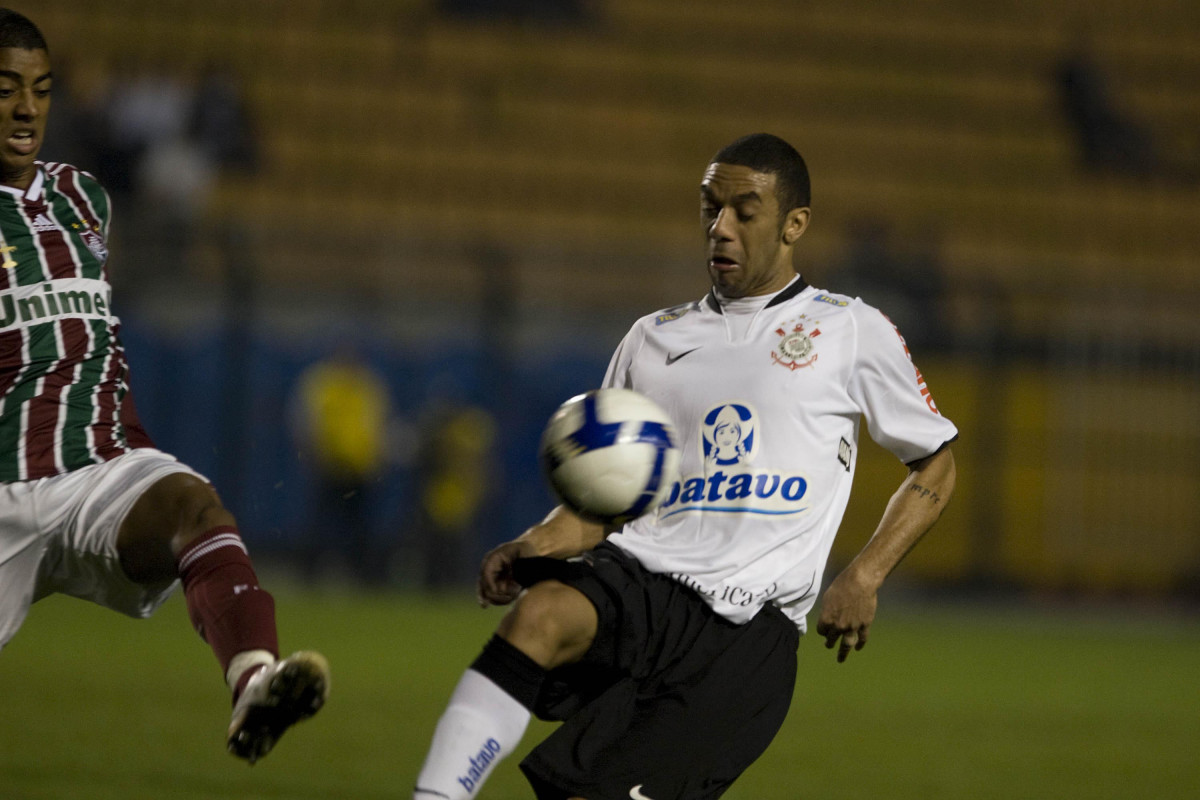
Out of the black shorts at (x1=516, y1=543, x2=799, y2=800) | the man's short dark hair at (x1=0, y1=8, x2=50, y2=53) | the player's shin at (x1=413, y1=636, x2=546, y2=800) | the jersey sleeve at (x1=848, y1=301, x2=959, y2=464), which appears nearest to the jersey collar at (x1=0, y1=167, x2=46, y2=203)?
the man's short dark hair at (x1=0, y1=8, x2=50, y2=53)

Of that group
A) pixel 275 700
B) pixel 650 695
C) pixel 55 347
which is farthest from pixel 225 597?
pixel 650 695

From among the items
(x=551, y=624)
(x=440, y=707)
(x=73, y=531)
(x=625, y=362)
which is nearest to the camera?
(x=551, y=624)

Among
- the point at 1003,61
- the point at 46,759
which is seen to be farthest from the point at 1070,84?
the point at 46,759

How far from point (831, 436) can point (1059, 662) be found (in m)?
8.52

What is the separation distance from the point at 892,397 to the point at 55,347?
218cm

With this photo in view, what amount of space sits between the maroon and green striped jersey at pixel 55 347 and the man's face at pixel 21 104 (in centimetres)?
11

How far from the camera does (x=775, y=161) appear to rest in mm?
4367

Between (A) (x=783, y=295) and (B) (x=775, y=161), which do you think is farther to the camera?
(A) (x=783, y=295)

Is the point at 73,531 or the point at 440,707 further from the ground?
the point at 73,531

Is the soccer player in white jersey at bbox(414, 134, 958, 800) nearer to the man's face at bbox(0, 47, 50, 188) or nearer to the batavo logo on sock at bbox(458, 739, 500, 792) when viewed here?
the batavo logo on sock at bbox(458, 739, 500, 792)

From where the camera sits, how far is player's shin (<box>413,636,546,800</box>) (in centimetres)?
370

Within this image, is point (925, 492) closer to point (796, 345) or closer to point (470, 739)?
point (796, 345)

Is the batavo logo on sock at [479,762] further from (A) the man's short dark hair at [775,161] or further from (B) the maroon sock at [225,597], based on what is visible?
(A) the man's short dark hair at [775,161]

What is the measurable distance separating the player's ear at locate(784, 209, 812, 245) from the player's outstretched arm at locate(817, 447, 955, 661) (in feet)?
2.22
